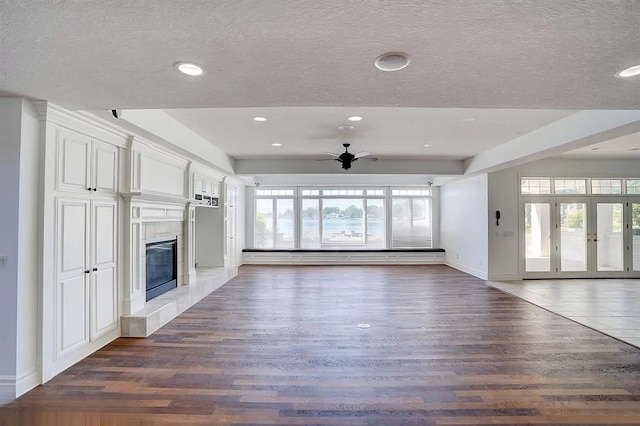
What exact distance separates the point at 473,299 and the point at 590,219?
168 inches

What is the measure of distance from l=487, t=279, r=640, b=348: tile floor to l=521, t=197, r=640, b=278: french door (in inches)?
13.2

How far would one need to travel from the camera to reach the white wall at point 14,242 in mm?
2514

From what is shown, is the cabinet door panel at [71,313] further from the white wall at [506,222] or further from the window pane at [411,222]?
the window pane at [411,222]

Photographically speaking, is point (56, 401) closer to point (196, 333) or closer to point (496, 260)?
point (196, 333)

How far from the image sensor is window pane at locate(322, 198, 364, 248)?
989cm

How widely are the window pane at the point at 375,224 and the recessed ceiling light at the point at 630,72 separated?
7.85 m

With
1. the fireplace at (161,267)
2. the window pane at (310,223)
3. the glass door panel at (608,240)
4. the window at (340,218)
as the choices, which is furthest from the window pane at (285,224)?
the glass door panel at (608,240)

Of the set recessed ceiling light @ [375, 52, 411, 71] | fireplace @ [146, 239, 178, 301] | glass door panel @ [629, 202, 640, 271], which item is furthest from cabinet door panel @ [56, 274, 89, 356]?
glass door panel @ [629, 202, 640, 271]

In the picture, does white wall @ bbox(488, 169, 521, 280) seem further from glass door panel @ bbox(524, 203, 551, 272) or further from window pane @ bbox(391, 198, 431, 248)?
window pane @ bbox(391, 198, 431, 248)

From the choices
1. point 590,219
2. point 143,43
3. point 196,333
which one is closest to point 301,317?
point 196,333

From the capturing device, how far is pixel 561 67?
2.02 meters

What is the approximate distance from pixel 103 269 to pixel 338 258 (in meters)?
6.87

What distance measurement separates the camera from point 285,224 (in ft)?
32.5

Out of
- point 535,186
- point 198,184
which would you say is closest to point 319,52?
point 198,184
